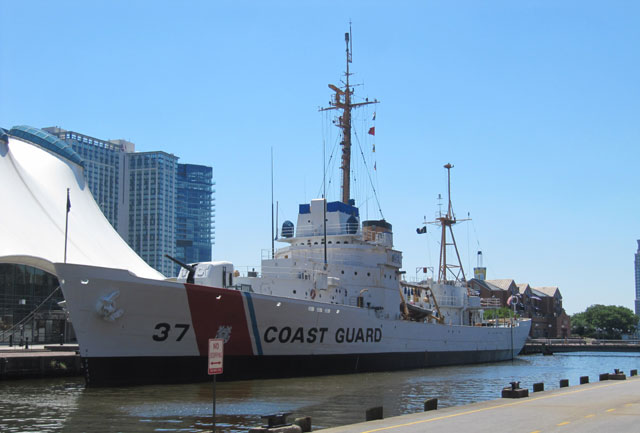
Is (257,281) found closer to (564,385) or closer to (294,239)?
(294,239)

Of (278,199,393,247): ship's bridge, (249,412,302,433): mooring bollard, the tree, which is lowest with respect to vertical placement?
the tree

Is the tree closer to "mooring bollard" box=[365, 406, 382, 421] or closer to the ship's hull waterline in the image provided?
the ship's hull waterline

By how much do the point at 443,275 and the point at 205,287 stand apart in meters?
26.6

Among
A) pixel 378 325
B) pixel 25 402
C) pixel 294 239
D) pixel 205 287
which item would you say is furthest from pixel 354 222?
pixel 25 402

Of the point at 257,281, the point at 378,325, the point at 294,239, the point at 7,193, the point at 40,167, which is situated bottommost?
the point at 378,325

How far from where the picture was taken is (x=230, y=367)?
20.6 metres

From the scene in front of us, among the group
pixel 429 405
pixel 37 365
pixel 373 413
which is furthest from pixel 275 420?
pixel 37 365

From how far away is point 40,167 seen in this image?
41969mm

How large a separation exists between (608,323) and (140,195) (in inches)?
4302

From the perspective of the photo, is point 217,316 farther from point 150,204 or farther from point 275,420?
point 150,204

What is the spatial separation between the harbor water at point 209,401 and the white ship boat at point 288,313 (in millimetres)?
805

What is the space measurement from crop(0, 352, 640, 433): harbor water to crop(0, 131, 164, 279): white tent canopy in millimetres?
12981

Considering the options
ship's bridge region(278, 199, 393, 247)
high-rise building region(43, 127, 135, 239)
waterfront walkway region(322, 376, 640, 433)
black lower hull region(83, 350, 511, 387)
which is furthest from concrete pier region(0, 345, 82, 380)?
high-rise building region(43, 127, 135, 239)

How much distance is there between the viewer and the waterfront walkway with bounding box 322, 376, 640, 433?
34.2 ft
